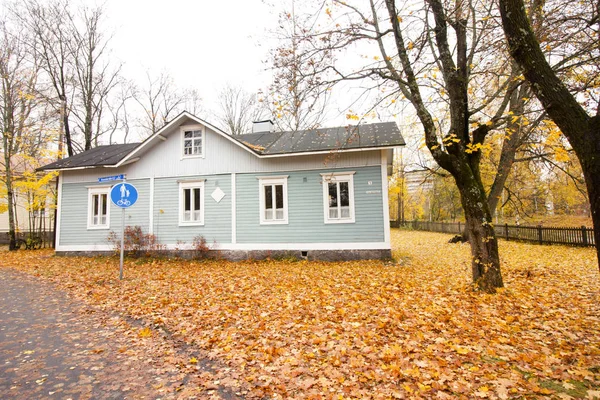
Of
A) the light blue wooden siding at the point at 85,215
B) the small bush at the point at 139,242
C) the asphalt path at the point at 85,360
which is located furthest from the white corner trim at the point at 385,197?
the light blue wooden siding at the point at 85,215

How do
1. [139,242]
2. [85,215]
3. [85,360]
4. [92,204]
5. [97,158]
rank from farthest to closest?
[97,158], [92,204], [85,215], [139,242], [85,360]

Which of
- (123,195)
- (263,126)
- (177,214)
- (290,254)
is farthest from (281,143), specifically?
(123,195)

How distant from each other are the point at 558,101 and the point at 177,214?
14617 millimetres

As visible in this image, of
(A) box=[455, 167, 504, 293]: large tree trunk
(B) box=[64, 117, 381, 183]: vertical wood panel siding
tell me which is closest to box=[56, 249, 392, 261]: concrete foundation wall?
(B) box=[64, 117, 381, 183]: vertical wood panel siding

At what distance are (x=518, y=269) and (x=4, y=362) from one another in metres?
12.6

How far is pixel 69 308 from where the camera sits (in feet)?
24.4

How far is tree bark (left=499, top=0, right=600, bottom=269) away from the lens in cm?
367

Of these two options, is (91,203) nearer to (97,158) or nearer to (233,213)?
(97,158)

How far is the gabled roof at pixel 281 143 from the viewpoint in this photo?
13.3m

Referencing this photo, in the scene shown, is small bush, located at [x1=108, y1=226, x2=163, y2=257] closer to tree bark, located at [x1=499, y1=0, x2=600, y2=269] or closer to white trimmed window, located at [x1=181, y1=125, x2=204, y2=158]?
white trimmed window, located at [x1=181, y1=125, x2=204, y2=158]

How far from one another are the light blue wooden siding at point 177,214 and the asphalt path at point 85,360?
7.64 meters

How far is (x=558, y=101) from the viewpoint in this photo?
4.02 meters

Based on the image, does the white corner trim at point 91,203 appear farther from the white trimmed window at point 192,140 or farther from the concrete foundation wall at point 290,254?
the white trimmed window at point 192,140

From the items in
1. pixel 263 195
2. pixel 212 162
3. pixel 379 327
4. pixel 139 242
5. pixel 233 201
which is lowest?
pixel 379 327
